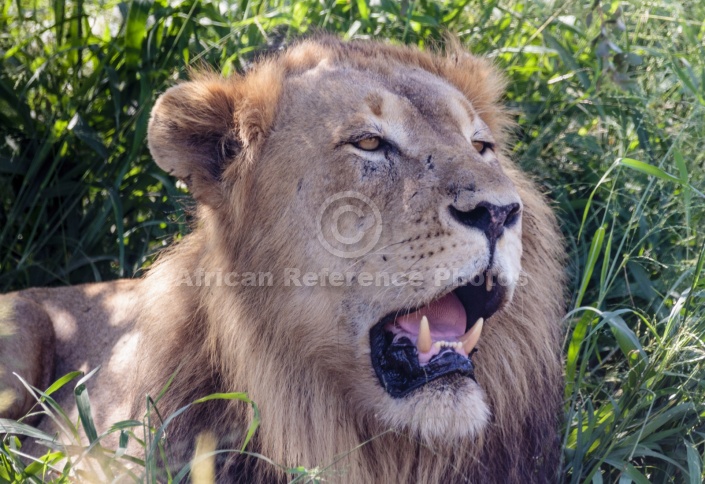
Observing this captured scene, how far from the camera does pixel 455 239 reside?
2383 millimetres

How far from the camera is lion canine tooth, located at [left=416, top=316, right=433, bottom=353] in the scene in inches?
95.3

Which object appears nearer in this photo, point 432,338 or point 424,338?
point 424,338

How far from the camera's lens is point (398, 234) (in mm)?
2480

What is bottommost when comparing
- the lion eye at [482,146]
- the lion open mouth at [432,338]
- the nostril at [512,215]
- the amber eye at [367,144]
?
the lion open mouth at [432,338]

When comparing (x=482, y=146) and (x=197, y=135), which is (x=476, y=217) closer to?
(x=482, y=146)

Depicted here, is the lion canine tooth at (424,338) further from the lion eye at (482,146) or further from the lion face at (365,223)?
the lion eye at (482,146)

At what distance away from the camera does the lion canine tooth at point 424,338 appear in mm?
2422

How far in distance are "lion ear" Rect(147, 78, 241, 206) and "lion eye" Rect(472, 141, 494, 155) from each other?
2.44 ft

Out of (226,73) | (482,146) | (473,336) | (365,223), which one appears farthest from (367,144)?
(226,73)

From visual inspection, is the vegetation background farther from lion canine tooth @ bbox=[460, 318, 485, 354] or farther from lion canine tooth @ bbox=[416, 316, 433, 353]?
lion canine tooth @ bbox=[416, 316, 433, 353]

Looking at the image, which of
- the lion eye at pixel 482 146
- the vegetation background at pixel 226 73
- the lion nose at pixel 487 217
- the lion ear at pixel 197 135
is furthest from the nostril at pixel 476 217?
the vegetation background at pixel 226 73

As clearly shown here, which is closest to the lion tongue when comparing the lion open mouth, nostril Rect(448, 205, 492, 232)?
the lion open mouth

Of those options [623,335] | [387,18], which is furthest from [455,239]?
[387,18]

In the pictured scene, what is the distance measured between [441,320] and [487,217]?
372 mm
